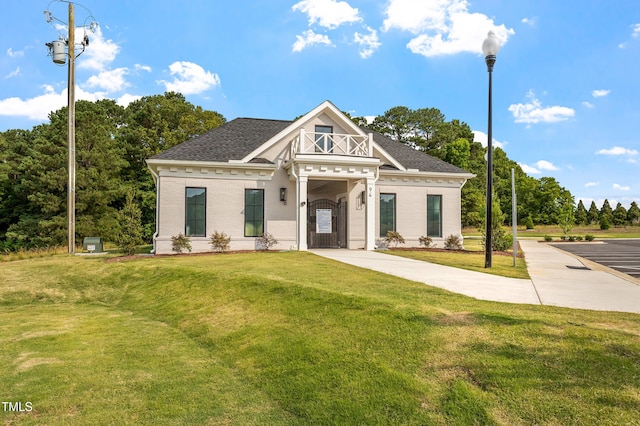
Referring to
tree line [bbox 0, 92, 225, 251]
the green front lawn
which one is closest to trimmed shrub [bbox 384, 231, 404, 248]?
the green front lawn

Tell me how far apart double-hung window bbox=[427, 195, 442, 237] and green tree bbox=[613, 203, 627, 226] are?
5599 cm

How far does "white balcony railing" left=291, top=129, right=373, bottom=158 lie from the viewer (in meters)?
18.6

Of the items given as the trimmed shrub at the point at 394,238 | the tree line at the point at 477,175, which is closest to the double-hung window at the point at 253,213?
the trimmed shrub at the point at 394,238

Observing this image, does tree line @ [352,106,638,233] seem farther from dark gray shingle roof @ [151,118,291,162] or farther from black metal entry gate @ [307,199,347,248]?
dark gray shingle roof @ [151,118,291,162]

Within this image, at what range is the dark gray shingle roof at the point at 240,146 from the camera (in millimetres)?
18266

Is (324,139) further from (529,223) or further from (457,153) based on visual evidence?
(529,223)

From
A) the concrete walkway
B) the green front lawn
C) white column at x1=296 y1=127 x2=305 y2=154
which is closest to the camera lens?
the green front lawn

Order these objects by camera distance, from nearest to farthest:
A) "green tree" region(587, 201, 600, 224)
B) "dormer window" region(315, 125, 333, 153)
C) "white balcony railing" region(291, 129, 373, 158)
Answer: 1. "white balcony railing" region(291, 129, 373, 158)
2. "dormer window" region(315, 125, 333, 153)
3. "green tree" region(587, 201, 600, 224)

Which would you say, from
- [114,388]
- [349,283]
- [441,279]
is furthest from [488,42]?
[114,388]

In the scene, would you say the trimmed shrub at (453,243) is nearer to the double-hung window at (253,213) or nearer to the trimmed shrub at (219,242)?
the double-hung window at (253,213)

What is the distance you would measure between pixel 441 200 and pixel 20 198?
3310 cm

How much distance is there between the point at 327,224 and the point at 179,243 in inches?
267

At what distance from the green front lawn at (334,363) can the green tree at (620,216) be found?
225 feet

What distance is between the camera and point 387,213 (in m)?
20.1
